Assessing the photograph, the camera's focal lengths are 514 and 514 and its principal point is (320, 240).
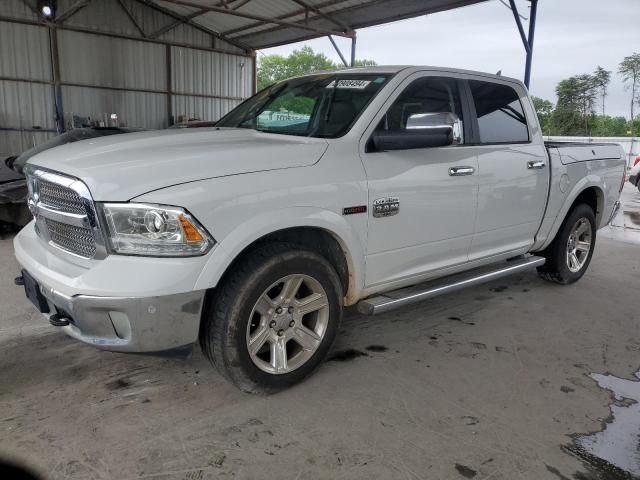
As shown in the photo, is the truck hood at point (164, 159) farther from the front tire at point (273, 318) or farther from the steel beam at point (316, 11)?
the steel beam at point (316, 11)

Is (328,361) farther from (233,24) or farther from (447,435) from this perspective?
(233,24)

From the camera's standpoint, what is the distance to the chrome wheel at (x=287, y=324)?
112 inches

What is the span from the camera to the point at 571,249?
5.28 meters

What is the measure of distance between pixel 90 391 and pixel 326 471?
1.51 metres

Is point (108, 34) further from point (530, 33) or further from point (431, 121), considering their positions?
point (431, 121)

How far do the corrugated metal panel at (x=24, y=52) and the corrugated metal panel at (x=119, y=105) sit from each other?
2.95 ft

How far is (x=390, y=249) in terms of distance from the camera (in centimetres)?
325

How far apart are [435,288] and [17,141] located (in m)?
15.8

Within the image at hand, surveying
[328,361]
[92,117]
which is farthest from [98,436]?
[92,117]

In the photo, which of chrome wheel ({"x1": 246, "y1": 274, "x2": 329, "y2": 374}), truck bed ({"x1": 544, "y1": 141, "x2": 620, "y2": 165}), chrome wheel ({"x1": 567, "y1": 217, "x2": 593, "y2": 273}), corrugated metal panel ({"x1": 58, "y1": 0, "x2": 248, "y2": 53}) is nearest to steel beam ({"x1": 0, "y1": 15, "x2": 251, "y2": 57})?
corrugated metal panel ({"x1": 58, "y1": 0, "x2": 248, "y2": 53})

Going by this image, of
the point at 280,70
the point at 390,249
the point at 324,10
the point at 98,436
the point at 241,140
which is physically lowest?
the point at 98,436

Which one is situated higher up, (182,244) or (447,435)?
(182,244)

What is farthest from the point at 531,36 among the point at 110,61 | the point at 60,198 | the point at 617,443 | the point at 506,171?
the point at 110,61

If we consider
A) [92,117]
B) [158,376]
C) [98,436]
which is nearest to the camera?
[98,436]
